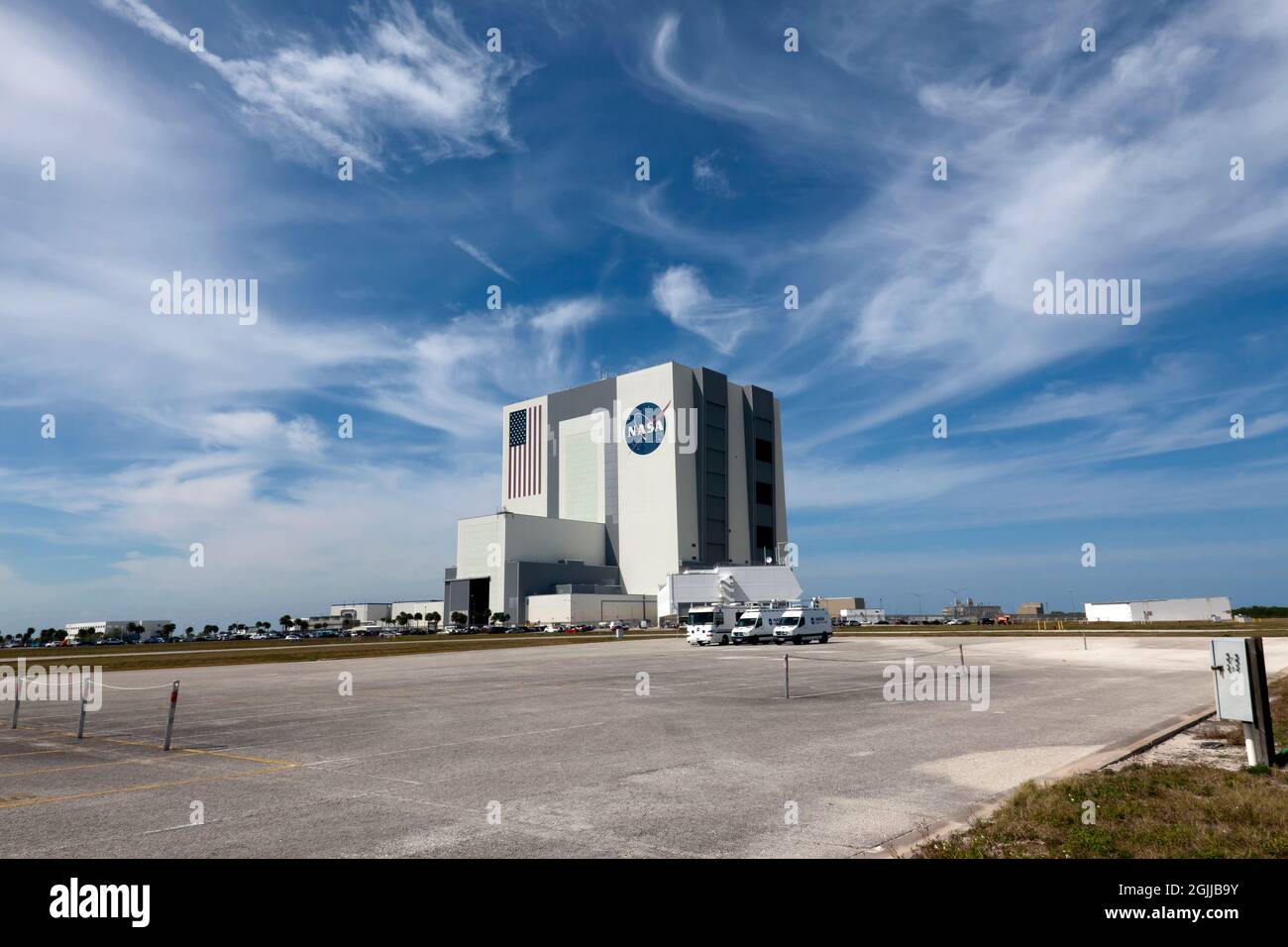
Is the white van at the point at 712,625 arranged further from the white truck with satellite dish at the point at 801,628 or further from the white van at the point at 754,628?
the white truck with satellite dish at the point at 801,628

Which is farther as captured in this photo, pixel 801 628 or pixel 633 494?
pixel 633 494

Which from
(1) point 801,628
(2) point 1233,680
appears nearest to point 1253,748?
(2) point 1233,680

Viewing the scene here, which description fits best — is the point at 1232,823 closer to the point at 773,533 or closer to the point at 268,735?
the point at 268,735

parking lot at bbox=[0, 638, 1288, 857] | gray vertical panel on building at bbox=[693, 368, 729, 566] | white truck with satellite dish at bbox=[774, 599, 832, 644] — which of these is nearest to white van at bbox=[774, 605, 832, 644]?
white truck with satellite dish at bbox=[774, 599, 832, 644]

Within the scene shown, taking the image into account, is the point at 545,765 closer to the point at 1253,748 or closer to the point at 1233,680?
the point at 1253,748

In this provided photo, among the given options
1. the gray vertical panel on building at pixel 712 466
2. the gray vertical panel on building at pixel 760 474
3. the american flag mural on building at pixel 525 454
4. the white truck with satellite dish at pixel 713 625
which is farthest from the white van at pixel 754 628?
the american flag mural on building at pixel 525 454

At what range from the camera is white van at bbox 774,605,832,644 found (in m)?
54.3

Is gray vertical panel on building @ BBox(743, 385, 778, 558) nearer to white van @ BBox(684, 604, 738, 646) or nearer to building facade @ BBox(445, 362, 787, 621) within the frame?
building facade @ BBox(445, 362, 787, 621)

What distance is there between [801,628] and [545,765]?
44.6 meters

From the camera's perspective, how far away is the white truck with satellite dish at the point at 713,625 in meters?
56.9

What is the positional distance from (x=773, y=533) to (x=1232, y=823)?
135 m

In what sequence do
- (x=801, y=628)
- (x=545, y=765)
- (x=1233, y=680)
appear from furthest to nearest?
1. (x=801, y=628)
2. (x=545, y=765)
3. (x=1233, y=680)

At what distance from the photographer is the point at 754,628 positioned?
55.4 m
